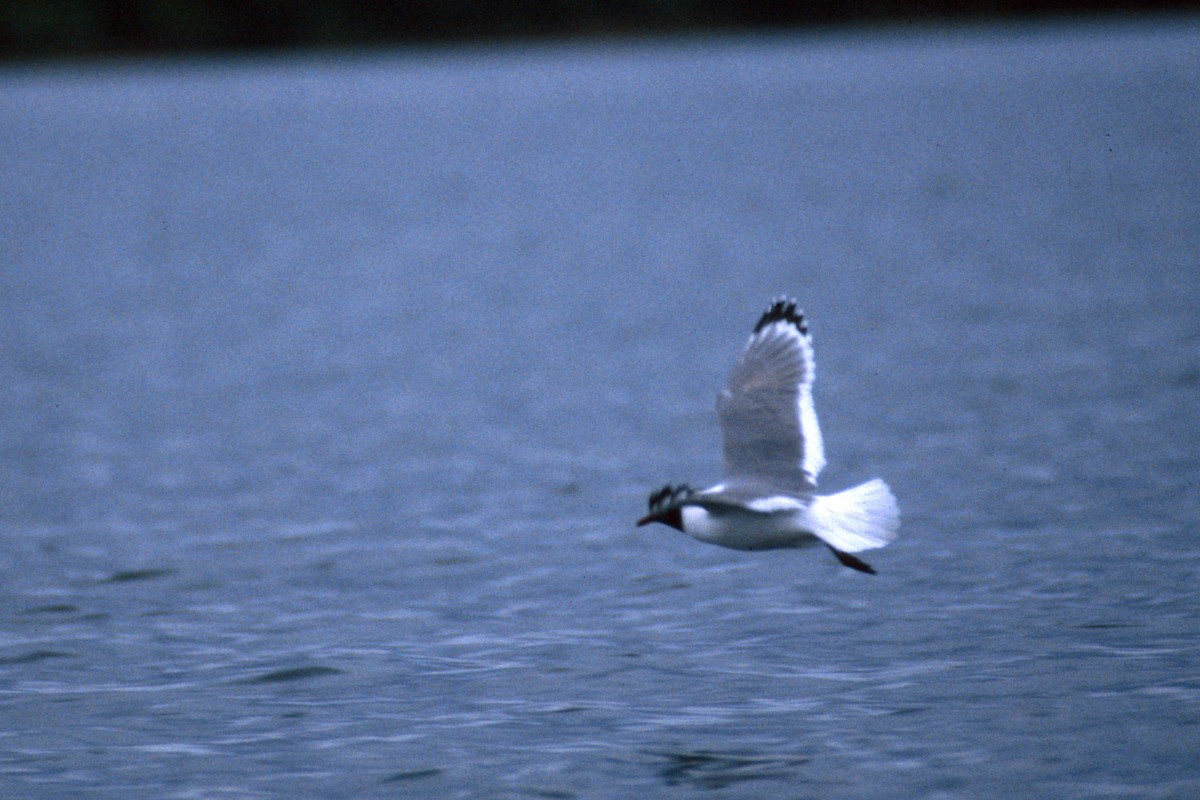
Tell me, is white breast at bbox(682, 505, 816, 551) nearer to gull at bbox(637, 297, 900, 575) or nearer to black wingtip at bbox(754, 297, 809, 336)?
gull at bbox(637, 297, 900, 575)

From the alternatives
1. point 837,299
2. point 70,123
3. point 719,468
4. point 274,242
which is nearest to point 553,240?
point 274,242

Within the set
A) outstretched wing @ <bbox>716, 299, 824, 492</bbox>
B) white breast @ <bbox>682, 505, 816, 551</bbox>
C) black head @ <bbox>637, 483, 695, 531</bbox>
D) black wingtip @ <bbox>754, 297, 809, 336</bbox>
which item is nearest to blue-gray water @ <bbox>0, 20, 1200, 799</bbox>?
white breast @ <bbox>682, 505, 816, 551</bbox>

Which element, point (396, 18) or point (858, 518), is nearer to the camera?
point (858, 518)

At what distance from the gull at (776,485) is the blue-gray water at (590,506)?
0.90 metres

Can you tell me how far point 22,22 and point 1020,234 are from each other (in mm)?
69924

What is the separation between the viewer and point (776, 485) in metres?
9.30

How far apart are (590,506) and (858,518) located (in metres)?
5.67

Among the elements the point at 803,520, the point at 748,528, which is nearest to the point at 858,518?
the point at 803,520

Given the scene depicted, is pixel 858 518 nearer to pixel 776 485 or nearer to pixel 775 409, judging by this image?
pixel 776 485

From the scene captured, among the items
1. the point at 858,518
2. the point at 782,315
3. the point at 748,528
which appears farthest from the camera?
the point at 782,315

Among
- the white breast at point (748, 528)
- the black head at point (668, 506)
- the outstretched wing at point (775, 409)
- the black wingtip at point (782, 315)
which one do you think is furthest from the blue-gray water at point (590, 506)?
the black wingtip at point (782, 315)

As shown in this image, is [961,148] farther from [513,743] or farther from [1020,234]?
[513,743]

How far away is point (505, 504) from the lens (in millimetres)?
14352

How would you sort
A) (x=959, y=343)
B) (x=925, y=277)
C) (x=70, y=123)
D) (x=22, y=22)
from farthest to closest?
(x=22, y=22), (x=70, y=123), (x=925, y=277), (x=959, y=343)
